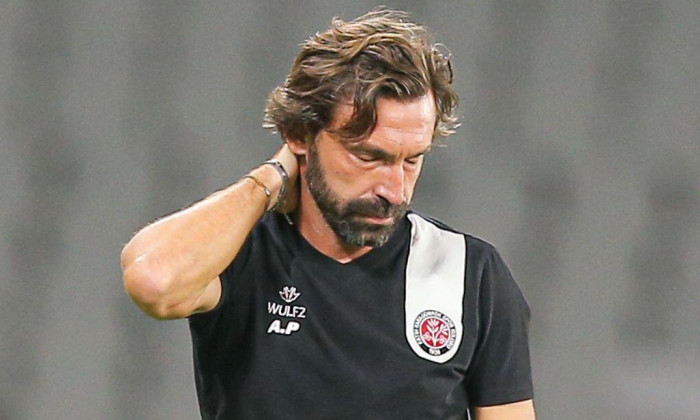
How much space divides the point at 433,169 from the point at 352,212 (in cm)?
120

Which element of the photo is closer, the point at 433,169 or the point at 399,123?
the point at 399,123

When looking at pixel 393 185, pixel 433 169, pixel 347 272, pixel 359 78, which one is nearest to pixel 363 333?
pixel 347 272

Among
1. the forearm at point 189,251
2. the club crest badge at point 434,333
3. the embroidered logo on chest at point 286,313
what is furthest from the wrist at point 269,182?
the club crest badge at point 434,333

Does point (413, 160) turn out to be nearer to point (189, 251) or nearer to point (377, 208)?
point (377, 208)

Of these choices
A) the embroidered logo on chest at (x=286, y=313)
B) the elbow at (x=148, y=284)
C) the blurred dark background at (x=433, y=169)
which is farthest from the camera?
the blurred dark background at (x=433, y=169)

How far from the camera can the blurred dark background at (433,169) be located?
8.57 ft

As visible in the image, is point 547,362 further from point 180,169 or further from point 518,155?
point 180,169

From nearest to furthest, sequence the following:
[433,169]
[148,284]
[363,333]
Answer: [148,284], [363,333], [433,169]

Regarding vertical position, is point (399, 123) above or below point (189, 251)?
above

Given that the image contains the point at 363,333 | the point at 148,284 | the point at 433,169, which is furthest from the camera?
the point at 433,169

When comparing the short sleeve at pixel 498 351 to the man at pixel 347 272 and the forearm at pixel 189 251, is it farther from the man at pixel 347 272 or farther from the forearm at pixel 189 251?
the forearm at pixel 189 251

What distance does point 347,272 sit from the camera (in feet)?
5.19

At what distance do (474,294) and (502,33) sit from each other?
1.26 m

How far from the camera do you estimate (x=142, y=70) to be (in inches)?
Answer: 104
